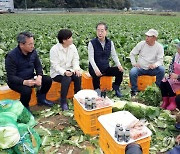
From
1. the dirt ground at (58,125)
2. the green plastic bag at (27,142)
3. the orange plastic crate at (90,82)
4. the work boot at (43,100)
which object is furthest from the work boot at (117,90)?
the green plastic bag at (27,142)

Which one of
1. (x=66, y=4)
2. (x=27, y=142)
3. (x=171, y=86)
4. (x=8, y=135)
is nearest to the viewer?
(x=8, y=135)

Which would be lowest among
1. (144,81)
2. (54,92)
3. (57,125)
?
(57,125)

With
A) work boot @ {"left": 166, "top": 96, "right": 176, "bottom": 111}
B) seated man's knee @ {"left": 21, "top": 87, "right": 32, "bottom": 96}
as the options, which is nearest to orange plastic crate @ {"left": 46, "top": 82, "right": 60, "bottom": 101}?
seated man's knee @ {"left": 21, "top": 87, "right": 32, "bottom": 96}

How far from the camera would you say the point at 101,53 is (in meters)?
5.79

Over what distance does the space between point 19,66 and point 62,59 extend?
0.93 m

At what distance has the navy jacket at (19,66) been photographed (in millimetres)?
4812

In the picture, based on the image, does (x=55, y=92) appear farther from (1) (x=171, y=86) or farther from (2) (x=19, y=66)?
(1) (x=171, y=86)

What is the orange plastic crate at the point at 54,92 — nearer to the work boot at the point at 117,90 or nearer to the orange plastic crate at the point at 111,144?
the work boot at the point at 117,90

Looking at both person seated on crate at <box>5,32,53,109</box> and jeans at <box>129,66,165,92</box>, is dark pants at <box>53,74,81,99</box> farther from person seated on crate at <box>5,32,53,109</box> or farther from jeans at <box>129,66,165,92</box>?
jeans at <box>129,66,165,92</box>

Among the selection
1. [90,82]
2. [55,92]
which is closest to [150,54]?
[90,82]

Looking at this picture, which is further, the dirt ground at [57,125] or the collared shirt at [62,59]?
the collared shirt at [62,59]

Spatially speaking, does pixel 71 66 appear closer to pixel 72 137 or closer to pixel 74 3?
pixel 72 137

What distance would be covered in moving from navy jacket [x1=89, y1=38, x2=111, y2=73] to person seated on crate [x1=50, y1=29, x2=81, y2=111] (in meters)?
0.48

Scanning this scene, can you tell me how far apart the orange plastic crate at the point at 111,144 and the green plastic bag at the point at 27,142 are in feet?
3.16
